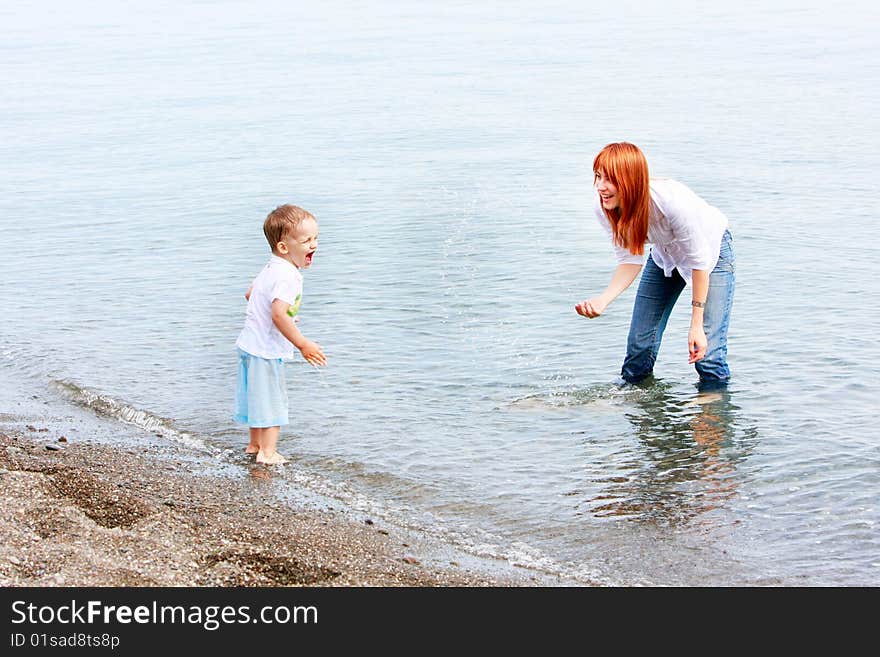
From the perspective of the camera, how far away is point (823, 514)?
19.5ft

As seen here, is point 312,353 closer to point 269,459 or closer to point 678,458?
point 269,459

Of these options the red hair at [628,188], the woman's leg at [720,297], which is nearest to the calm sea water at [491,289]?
the woman's leg at [720,297]

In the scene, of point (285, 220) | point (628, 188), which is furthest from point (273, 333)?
point (628, 188)

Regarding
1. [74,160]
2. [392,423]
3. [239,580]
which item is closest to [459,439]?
[392,423]

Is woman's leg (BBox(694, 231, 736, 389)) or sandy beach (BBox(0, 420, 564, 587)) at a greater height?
woman's leg (BBox(694, 231, 736, 389))

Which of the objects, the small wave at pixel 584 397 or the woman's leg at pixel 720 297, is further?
the small wave at pixel 584 397

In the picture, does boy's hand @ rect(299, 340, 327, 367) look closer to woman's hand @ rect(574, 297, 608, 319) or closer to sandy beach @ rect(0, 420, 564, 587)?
sandy beach @ rect(0, 420, 564, 587)

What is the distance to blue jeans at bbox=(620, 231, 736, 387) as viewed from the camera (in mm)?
7184

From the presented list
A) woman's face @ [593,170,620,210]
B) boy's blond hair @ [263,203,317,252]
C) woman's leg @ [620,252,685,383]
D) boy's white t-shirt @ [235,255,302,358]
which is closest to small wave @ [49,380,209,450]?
boy's white t-shirt @ [235,255,302,358]

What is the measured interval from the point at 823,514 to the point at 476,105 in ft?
53.3

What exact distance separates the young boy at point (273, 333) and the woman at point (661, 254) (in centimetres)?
152

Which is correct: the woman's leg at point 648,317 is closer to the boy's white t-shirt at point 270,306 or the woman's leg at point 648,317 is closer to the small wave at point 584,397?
the small wave at point 584,397

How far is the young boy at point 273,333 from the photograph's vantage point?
6188 mm

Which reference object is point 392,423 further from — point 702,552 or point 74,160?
point 74,160
